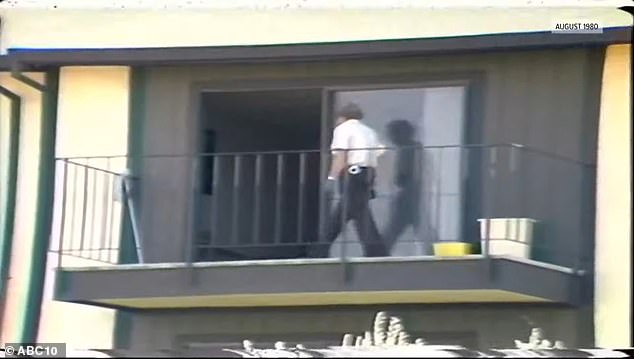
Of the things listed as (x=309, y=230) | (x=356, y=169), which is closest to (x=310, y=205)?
(x=309, y=230)

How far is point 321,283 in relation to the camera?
33.1 ft

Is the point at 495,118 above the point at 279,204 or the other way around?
above

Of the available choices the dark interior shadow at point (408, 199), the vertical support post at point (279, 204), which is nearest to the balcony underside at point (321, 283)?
the dark interior shadow at point (408, 199)

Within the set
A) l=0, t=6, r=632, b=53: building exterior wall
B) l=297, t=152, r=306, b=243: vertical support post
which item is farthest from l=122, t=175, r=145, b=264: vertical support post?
l=297, t=152, r=306, b=243: vertical support post

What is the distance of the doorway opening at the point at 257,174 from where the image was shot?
10914 mm

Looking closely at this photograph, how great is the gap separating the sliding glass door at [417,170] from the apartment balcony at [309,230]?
0.04ft

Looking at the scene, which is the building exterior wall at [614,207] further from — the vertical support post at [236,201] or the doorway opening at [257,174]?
the vertical support post at [236,201]

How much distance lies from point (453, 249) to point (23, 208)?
338 centimetres

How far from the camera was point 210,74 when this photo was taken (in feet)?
35.9

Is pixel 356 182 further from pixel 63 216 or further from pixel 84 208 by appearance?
pixel 63 216

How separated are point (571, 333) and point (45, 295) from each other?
13.2ft

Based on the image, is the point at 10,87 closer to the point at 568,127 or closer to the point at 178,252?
the point at 178,252

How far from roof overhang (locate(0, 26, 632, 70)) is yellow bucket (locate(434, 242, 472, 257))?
1.46m

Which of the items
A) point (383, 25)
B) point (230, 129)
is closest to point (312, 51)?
point (383, 25)
